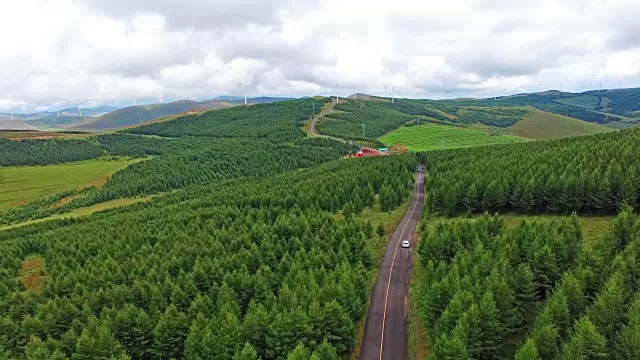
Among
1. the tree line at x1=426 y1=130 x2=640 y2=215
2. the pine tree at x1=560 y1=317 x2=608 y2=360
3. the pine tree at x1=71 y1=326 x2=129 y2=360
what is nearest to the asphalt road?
the tree line at x1=426 y1=130 x2=640 y2=215

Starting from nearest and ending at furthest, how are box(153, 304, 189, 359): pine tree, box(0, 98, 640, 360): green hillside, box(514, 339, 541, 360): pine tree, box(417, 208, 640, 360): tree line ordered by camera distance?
1. box(514, 339, 541, 360): pine tree
2. box(417, 208, 640, 360): tree line
3. box(0, 98, 640, 360): green hillside
4. box(153, 304, 189, 359): pine tree

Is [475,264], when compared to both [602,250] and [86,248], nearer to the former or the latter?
[602,250]

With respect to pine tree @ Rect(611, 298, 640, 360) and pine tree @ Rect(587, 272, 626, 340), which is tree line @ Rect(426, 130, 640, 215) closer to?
pine tree @ Rect(587, 272, 626, 340)

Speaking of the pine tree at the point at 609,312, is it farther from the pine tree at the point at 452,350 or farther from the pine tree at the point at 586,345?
the pine tree at the point at 452,350

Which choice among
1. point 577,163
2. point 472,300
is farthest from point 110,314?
point 577,163

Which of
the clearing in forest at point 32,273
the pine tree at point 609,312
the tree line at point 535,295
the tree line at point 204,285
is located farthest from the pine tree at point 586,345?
the clearing in forest at point 32,273

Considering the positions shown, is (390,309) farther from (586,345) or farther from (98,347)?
(98,347)
